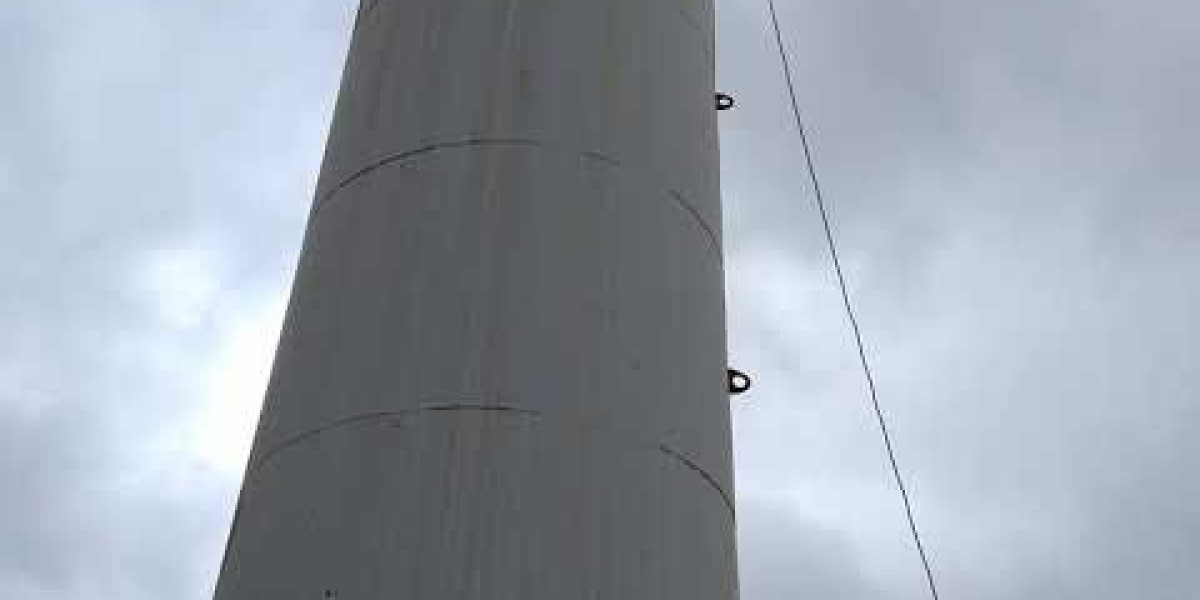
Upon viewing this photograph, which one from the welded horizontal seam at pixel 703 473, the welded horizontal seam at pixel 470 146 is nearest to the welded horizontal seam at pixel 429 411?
the welded horizontal seam at pixel 703 473

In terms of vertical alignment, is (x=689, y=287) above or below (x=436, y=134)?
below

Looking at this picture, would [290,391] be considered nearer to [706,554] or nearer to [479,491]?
[479,491]

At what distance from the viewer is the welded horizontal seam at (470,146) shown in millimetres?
6000

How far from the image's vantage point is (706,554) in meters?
5.41

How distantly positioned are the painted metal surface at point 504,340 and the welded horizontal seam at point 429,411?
0.5 inches

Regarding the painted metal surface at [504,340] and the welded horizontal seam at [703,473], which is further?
the welded horizontal seam at [703,473]

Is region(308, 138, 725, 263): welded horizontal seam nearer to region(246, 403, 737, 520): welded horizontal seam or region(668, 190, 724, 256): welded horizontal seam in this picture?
region(668, 190, 724, 256): welded horizontal seam

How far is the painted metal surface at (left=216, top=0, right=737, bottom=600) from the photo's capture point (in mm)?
4941

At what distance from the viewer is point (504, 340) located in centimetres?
532

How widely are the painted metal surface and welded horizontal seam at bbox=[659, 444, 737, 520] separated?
0.06 feet

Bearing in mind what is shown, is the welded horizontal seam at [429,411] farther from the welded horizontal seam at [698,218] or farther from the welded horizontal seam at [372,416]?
the welded horizontal seam at [698,218]

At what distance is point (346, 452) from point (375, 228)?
3.85 ft

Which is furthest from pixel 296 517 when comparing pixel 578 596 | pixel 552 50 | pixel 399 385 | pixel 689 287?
pixel 552 50

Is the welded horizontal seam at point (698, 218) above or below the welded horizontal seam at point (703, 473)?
above
